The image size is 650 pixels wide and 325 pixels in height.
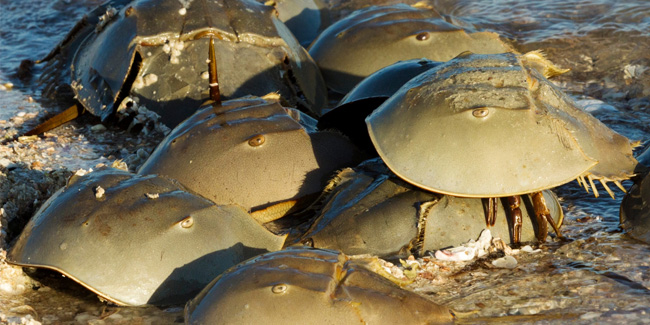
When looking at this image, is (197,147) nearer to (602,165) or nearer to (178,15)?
(178,15)

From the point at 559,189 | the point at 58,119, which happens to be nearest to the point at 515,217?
the point at 559,189

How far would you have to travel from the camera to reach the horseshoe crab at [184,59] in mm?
3725

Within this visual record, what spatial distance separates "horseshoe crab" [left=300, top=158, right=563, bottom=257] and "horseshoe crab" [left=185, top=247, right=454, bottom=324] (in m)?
0.46

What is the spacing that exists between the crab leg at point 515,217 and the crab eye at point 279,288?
0.99 meters

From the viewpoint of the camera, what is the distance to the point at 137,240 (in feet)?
7.33

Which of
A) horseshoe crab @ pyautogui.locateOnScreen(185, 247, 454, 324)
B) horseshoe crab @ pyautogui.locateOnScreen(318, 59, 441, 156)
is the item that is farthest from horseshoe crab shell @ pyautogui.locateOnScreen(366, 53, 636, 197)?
horseshoe crab @ pyautogui.locateOnScreen(185, 247, 454, 324)

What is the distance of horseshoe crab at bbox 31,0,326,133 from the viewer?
3725 mm

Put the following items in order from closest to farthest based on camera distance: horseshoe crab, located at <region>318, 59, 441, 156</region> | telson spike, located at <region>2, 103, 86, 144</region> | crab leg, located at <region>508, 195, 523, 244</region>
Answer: crab leg, located at <region>508, 195, 523, 244</region>
horseshoe crab, located at <region>318, 59, 441, 156</region>
telson spike, located at <region>2, 103, 86, 144</region>

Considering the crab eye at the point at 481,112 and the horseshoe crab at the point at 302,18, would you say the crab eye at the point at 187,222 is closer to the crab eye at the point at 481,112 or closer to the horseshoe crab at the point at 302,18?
the crab eye at the point at 481,112

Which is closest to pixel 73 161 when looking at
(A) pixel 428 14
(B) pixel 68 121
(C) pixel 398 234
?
(B) pixel 68 121

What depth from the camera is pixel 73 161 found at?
3557 mm

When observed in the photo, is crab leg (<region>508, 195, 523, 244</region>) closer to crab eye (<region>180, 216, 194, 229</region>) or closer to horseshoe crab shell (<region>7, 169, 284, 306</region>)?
horseshoe crab shell (<region>7, 169, 284, 306</region>)

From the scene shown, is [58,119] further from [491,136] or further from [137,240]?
[491,136]

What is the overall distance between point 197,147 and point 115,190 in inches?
20.1
